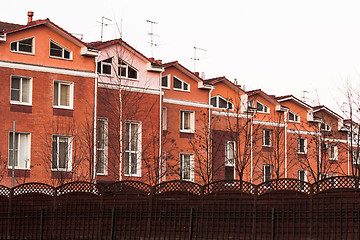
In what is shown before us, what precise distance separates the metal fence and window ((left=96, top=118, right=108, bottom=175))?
18.7 meters

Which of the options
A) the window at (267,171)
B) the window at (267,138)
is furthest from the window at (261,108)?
the window at (267,171)

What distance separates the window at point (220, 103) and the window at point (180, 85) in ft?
13.0

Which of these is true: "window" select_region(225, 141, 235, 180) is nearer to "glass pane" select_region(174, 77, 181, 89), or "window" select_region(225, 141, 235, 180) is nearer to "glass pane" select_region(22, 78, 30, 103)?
"glass pane" select_region(174, 77, 181, 89)

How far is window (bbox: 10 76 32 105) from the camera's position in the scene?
110ft

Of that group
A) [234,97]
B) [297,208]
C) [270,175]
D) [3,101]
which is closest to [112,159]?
[3,101]

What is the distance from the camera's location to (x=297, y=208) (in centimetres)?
1430

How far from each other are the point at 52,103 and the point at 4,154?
363 centimetres

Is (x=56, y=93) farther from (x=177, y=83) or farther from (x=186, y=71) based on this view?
(x=186, y=71)

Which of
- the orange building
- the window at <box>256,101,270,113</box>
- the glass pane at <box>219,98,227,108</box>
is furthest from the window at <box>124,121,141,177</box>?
the window at <box>256,101,270,113</box>

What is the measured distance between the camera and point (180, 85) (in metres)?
43.7

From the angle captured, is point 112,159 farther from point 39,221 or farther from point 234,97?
point 39,221

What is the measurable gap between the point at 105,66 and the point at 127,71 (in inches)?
56.4

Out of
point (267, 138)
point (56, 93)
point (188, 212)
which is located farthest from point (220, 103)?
point (188, 212)

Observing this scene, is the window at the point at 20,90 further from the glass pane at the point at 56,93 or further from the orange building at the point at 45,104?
the glass pane at the point at 56,93
